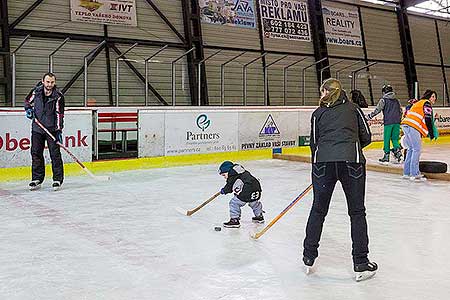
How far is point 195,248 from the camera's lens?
13.1 feet

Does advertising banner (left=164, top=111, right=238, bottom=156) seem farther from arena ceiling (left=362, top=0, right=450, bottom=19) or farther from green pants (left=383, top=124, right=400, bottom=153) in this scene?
arena ceiling (left=362, top=0, right=450, bottom=19)

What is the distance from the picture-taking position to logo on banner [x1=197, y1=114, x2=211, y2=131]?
31.7 feet

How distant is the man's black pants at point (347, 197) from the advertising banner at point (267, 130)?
23.1 ft

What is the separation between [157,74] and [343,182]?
9.39m

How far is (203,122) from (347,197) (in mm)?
6617

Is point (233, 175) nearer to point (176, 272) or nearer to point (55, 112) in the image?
point (176, 272)

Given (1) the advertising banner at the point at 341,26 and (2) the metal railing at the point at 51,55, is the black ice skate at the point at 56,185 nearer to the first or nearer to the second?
(2) the metal railing at the point at 51,55

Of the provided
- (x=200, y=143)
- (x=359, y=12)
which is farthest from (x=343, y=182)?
(x=359, y=12)

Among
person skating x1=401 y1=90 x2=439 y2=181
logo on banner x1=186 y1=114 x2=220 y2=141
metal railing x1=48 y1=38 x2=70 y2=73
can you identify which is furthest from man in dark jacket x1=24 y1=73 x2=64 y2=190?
person skating x1=401 y1=90 x2=439 y2=181

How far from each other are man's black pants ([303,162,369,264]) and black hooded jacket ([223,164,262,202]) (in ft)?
3.76

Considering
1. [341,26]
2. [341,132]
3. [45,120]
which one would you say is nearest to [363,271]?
[341,132]

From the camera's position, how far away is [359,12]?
17.6m

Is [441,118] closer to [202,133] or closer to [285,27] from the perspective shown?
[285,27]

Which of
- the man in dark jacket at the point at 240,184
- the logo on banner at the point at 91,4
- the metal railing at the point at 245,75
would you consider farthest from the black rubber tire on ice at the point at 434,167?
the logo on banner at the point at 91,4
